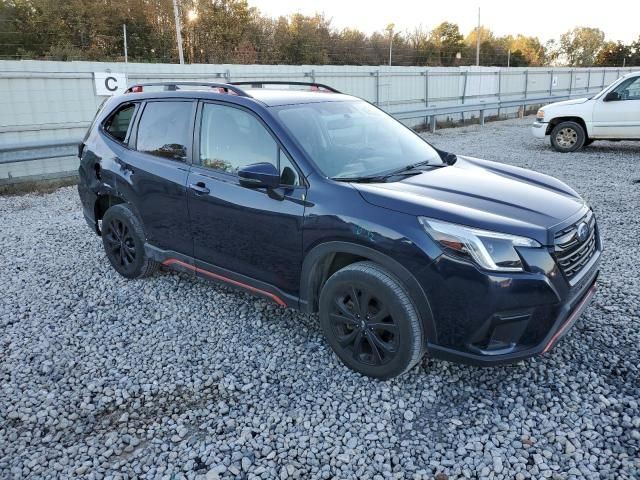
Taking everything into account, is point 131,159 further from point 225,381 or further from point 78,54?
point 78,54

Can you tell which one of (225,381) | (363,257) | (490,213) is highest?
(490,213)

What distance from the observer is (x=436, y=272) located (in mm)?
2850

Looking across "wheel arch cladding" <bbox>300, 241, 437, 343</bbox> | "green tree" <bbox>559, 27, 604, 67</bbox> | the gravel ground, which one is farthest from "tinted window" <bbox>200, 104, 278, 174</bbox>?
"green tree" <bbox>559, 27, 604, 67</bbox>

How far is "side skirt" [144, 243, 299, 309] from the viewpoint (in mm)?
3658

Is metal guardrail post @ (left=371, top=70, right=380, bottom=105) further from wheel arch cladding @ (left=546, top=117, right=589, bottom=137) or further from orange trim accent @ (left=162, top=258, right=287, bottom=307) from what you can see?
orange trim accent @ (left=162, top=258, right=287, bottom=307)

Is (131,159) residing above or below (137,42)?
below

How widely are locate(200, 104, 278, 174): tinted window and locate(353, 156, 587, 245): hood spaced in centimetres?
79

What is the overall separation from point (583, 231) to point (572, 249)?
A: 0.27m

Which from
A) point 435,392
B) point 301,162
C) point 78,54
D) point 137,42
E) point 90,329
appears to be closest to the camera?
point 435,392

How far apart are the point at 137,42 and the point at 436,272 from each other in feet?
139

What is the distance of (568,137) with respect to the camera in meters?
11.8

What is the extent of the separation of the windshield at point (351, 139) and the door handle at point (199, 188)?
2.65 feet

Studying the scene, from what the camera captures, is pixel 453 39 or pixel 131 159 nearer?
pixel 131 159

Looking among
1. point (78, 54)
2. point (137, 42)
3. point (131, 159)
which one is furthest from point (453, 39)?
point (131, 159)
